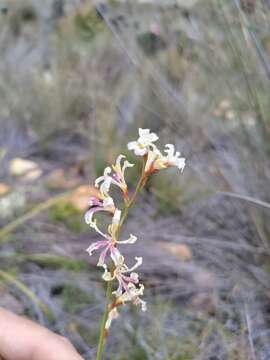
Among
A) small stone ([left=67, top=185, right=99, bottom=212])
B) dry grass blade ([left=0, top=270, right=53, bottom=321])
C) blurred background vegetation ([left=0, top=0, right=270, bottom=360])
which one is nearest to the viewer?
blurred background vegetation ([left=0, top=0, right=270, bottom=360])

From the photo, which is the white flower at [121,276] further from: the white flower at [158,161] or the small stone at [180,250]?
the small stone at [180,250]

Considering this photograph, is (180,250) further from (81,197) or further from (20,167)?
(20,167)

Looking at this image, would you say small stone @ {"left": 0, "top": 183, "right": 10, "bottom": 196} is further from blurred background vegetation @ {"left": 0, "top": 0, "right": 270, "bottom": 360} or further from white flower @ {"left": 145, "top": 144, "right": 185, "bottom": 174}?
white flower @ {"left": 145, "top": 144, "right": 185, "bottom": 174}

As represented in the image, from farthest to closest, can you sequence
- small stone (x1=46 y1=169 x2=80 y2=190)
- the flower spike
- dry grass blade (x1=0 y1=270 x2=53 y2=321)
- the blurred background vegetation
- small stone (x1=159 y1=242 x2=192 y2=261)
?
small stone (x1=46 y1=169 x2=80 y2=190)
small stone (x1=159 y1=242 x2=192 y2=261)
dry grass blade (x1=0 y1=270 x2=53 y2=321)
the blurred background vegetation
the flower spike

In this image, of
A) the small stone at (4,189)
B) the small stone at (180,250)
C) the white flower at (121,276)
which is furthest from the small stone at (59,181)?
the white flower at (121,276)

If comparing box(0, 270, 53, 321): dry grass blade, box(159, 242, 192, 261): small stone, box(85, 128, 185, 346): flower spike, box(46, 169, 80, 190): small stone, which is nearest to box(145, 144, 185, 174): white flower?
box(85, 128, 185, 346): flower spike

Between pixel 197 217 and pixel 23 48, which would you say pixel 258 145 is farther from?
pixel 23 48

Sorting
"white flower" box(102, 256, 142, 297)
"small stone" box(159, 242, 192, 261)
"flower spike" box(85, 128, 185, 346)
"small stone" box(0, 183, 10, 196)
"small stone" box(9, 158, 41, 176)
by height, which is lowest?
"small stone" box(159, 242, 192, 261)

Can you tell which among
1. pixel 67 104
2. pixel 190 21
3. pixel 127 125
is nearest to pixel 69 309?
pixel 190 21

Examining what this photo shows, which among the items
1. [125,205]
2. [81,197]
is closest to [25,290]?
[81,197]
